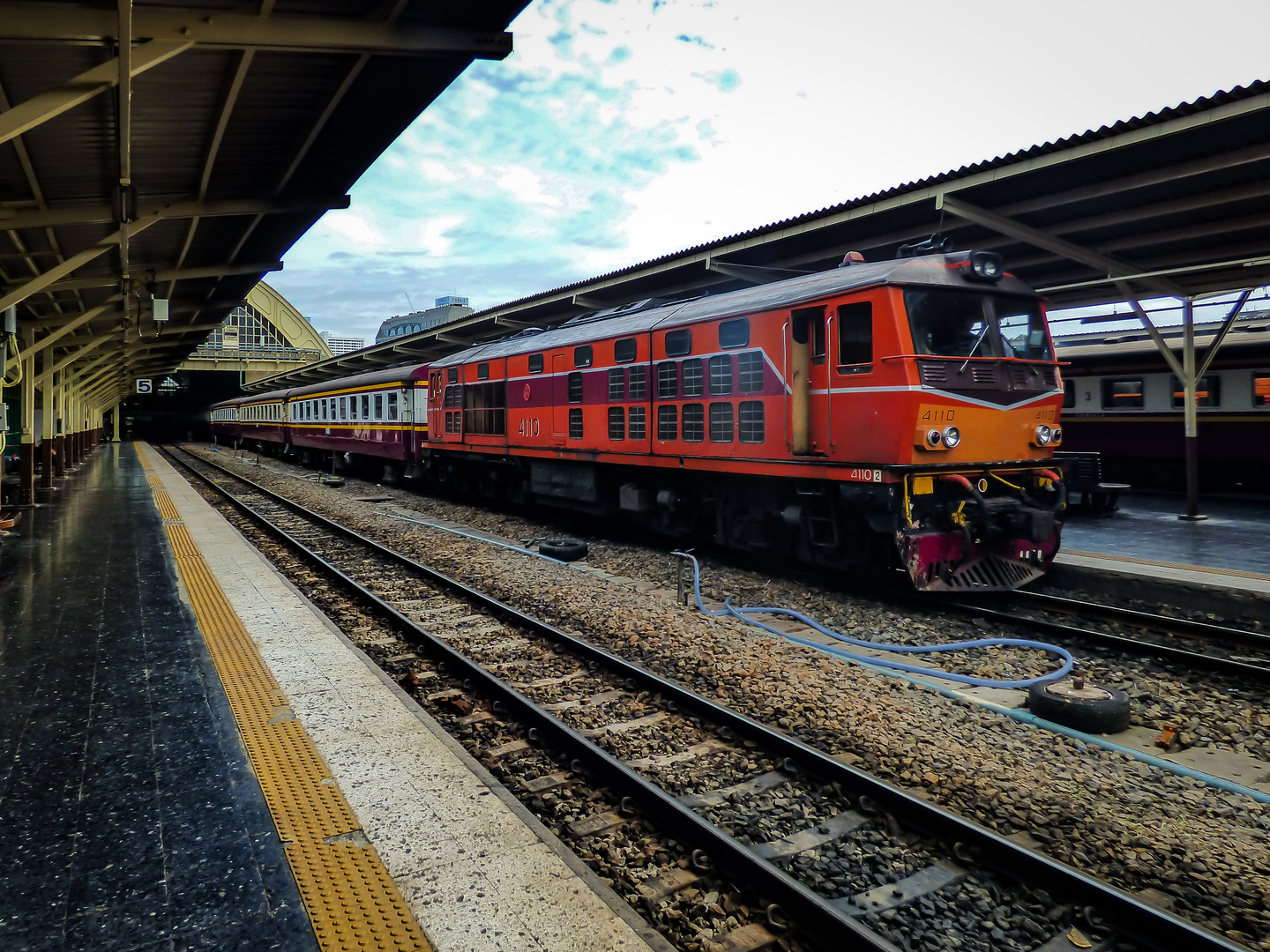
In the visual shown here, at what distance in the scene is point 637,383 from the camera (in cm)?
1122

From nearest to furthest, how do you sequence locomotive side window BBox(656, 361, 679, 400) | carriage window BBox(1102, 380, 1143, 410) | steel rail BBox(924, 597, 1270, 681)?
steel rail BBox(924, 597, 1270, 681)
locomotive side window BBox(656, 361, 679, 400)
carriage window BBox(1102, 380, 1143, 410)

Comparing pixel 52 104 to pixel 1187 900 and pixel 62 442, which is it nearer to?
pixel 1187 900

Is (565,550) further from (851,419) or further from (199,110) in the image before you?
(199,110)

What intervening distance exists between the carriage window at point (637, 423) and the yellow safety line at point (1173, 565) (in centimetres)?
572

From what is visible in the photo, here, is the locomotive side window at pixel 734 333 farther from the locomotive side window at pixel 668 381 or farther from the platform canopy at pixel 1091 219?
the platform canopy at pixel 1091 219

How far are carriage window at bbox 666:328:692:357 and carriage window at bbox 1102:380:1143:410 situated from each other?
43.6 feet

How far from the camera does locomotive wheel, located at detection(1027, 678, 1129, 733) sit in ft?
16.1

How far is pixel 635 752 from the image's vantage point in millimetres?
4707

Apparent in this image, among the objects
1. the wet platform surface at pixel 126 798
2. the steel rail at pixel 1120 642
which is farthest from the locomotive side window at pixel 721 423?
the wet platform surface at pixel 126 798

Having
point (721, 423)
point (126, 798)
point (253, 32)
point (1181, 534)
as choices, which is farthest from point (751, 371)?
point (1181, 534)

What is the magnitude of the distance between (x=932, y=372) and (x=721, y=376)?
2.76 meters

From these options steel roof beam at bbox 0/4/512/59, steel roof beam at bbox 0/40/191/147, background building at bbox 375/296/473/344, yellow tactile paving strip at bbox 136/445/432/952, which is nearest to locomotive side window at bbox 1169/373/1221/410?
steel roof beam at bbox 0/4/512/59

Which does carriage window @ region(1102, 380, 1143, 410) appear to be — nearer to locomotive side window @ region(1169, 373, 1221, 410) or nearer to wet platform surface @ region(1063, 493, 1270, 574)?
locomotive side window @ region(1169, 373, 1221, 410)

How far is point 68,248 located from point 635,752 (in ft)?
40.3
